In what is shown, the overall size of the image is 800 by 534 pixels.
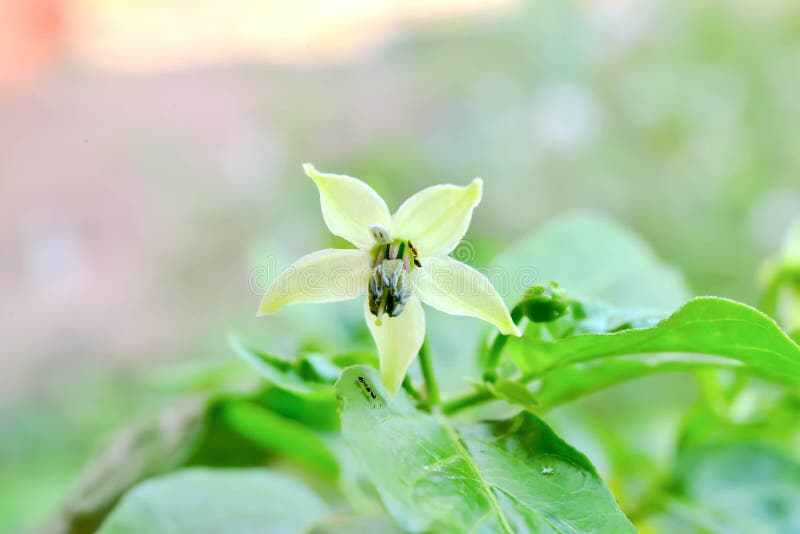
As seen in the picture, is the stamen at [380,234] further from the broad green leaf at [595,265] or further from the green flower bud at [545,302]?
the broad green leaf at [595,265]

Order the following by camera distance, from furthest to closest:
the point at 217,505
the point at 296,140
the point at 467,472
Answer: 1. the point at 296,140
2. the point at 217,505
3. the point at 467,472

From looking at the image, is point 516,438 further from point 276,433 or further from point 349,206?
point 276,433

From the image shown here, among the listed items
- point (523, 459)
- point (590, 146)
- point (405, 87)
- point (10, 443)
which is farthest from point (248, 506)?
point (405, 87)

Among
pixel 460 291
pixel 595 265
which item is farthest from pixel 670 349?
pixel 595 265

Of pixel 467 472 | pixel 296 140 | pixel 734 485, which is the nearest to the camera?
pixel 467 472

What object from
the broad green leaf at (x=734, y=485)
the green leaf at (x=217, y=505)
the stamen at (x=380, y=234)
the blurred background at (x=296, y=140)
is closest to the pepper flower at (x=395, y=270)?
the stamen at (x=380, y=234)
